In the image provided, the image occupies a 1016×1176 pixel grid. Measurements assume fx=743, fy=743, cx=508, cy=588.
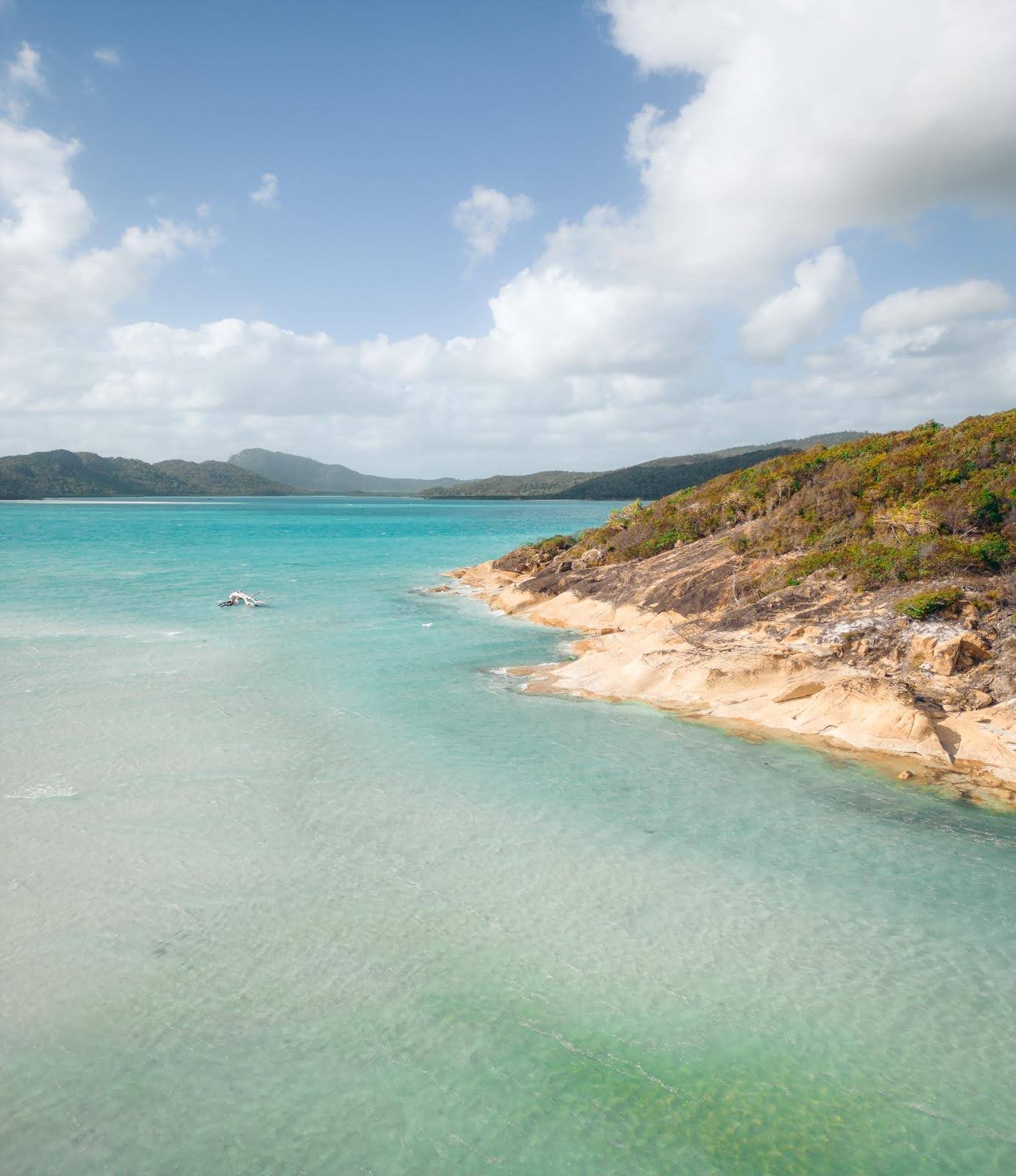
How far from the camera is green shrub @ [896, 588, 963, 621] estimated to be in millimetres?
19141

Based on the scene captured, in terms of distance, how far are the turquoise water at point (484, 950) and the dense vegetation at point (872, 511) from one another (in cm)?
900

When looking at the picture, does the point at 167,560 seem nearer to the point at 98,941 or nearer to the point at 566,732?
the point at 566,732

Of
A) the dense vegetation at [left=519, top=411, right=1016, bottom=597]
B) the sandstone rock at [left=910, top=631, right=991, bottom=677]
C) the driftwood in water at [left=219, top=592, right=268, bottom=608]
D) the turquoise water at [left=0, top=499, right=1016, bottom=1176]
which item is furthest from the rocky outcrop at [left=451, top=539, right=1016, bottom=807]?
the driftwood in water at [left=219, top=592, right=268, bottom=608]

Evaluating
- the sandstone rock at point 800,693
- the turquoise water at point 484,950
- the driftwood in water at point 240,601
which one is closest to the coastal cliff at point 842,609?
the sandstone rock at point 800,693

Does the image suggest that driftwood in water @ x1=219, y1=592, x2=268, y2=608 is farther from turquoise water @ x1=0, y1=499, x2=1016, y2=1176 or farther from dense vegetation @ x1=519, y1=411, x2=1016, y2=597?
dense vegetation @ x1=519, y1=411, x2=1016, y2=597

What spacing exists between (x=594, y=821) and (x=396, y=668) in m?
11.8

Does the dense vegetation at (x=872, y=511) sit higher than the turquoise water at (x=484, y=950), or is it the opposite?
the dense vegetation at (x=872, y=511)

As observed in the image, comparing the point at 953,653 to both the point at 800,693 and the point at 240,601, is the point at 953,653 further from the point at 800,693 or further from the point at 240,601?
the point at 240,601

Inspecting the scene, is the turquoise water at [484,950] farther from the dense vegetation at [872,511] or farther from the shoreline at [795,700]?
the dense vegetation at [872,511]

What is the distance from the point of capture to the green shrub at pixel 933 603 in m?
19.1

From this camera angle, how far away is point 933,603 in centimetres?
1917

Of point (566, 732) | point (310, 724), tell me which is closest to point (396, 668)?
point (310, 724)

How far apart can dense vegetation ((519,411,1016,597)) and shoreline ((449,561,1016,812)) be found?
3.77 meters

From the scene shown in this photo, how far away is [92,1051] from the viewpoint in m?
7.89
